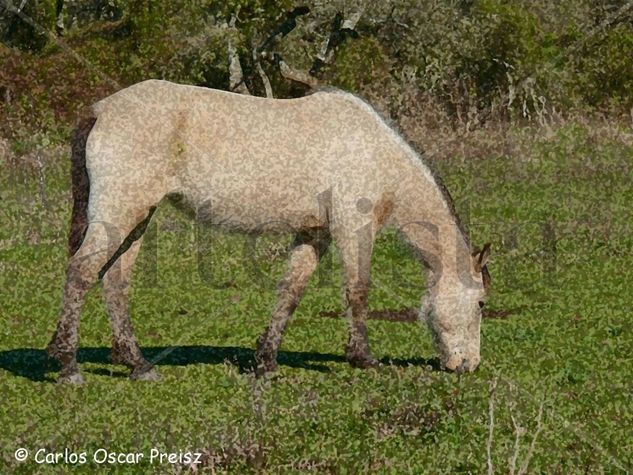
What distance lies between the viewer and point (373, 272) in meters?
14.6

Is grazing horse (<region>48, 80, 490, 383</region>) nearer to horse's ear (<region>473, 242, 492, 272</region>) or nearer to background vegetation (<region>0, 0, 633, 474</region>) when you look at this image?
horse's ear (<region>473, 242, 492, 272</region>)

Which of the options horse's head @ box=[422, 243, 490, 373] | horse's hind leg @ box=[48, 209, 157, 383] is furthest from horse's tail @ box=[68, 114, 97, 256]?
horse's head @ box=[422, 243, 490, 373]

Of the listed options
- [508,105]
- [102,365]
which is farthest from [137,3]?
[102,365]

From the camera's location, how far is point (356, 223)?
34.0 ft

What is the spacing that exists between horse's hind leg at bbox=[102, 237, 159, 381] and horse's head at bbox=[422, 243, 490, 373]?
2467 mm

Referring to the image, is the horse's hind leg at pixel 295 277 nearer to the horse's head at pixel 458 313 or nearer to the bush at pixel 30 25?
the horse's head at pixel 458 313

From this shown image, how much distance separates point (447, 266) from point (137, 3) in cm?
1866

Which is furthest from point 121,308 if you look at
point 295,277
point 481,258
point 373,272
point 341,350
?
point 373,272

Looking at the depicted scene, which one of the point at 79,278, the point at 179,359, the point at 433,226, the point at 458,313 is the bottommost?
the point at 179,359

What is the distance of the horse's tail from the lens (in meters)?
10.0

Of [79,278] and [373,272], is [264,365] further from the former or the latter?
[373,272]

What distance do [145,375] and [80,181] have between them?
1.68 meters

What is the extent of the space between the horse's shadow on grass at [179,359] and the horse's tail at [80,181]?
43.2 inches

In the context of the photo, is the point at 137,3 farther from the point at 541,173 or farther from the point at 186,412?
the point at 186,412
